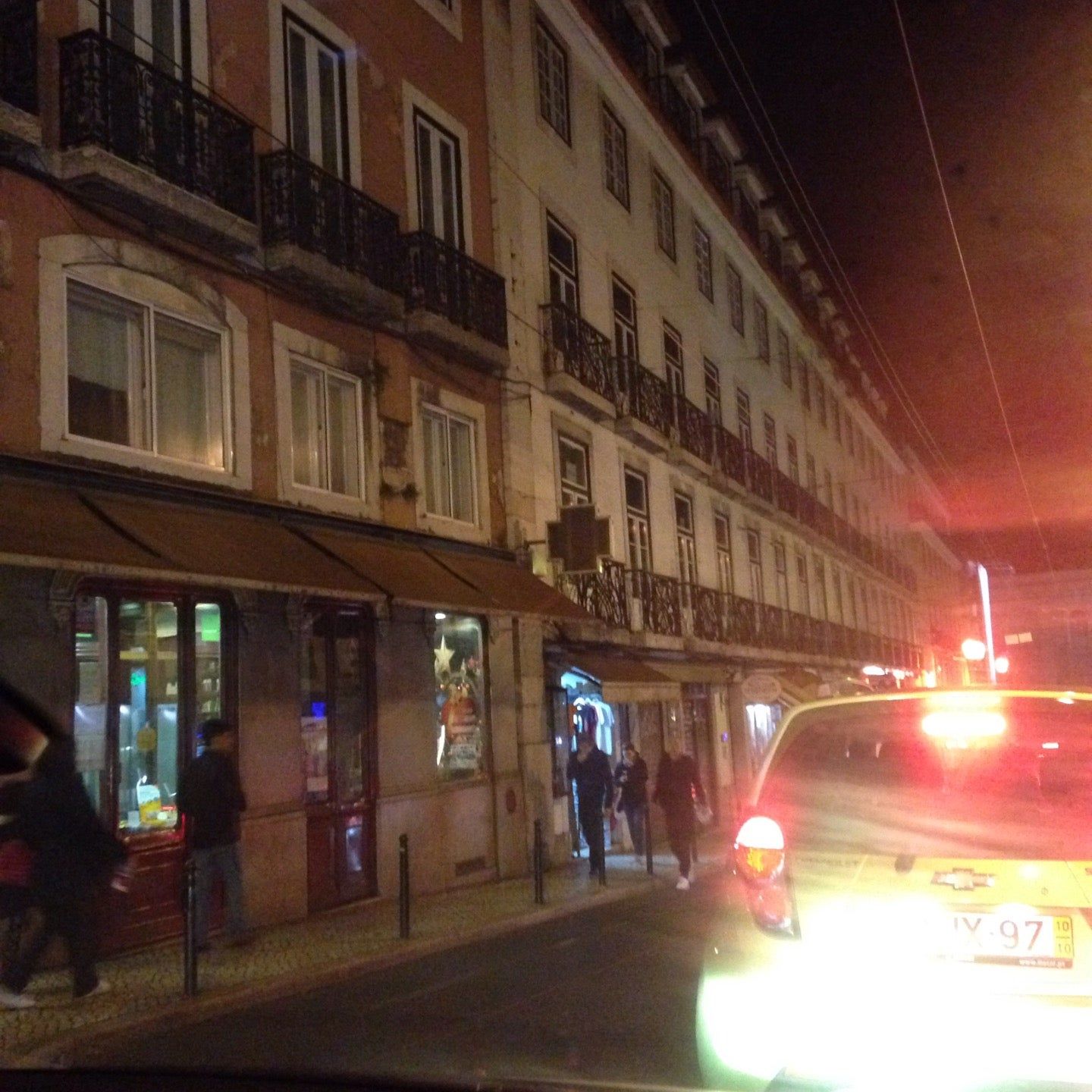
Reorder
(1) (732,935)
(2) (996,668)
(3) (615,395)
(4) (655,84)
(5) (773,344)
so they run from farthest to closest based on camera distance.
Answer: (2) (996,668) → (5) (773,344) → (4) (655,84) → (3) (615,395) → (1) (732,935)

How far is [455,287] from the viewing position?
16.4 metres

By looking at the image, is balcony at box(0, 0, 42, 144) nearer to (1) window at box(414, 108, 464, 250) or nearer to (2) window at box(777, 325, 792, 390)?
(1) window at box(414, 108, 464, 250)

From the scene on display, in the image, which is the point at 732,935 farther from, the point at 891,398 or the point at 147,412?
the point at 891,398

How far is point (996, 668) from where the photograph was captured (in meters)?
49.5

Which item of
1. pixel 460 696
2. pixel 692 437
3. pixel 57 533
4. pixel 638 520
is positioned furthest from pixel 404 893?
pixel 692 437

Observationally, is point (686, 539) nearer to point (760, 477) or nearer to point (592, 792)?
point (760, 477)

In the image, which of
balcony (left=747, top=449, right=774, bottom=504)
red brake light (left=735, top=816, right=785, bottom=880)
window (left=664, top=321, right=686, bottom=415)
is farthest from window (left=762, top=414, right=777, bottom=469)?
red brake light (left=735, top=816, right=785, bottom=880)

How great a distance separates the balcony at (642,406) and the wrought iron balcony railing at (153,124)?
968 cm

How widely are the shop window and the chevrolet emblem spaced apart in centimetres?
1156

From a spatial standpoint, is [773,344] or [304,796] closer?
[304,796]

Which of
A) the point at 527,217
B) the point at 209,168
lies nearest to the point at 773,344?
the point at 527,217

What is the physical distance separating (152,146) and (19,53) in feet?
4.88

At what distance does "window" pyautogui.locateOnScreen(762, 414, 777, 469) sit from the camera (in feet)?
106

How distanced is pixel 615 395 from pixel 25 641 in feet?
42.5
